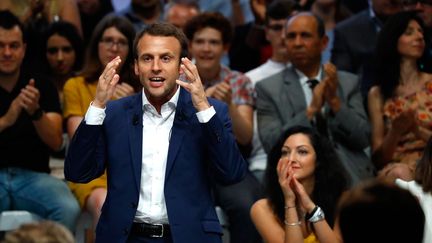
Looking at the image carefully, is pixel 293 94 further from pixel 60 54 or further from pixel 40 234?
pixel 40 234

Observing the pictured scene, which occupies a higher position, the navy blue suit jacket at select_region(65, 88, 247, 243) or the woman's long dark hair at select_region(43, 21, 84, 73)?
the woman's long dark hair at select_region(43, 21, 84, 73)

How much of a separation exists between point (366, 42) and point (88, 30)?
2341mm

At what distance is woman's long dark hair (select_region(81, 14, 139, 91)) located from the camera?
22.9 ft

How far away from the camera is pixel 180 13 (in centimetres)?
841

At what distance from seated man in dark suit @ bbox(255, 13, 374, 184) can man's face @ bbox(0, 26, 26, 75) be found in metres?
1.70

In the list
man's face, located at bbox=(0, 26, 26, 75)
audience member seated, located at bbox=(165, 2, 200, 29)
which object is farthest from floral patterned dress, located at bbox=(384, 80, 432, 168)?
man's face, located at bbox=(0, 26, 26, 75)

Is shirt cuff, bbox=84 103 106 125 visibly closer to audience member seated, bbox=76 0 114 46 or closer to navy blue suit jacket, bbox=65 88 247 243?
navy blue suit jacket, bbox=65 88 247 243

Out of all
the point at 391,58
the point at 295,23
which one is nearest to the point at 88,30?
the point at 295,23

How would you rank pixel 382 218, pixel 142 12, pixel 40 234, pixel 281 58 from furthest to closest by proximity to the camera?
pixel 142 12
pixel 281 58
pixel 40 234
pixel 382 218

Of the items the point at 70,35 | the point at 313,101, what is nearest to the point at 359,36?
the point at 313,101

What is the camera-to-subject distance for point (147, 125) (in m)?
5.01

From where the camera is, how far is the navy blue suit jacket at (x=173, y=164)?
191 inches

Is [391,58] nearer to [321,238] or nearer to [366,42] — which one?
[366,42]

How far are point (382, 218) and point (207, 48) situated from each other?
439 cm
